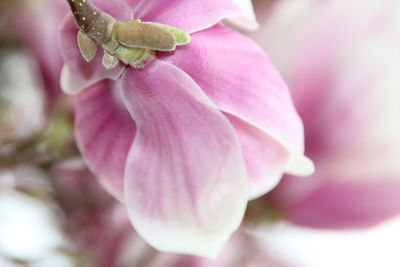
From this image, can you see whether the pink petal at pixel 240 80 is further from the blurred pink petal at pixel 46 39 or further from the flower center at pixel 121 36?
the blurred pink petal at pixel 46 39

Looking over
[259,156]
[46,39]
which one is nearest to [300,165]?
[259,156]

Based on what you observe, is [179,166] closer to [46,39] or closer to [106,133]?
[106,133]

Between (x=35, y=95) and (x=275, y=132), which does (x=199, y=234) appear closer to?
(x=275, y=132)

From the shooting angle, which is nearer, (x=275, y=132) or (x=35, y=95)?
(x=275, y=132)

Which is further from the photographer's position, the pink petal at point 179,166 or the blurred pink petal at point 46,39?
the blurred pink petal at point 46,39

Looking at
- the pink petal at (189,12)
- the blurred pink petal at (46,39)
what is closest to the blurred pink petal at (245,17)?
the pink petal at (189,12)

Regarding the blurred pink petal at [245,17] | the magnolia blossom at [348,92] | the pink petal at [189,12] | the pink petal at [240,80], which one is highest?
the pink petal at [189,12]

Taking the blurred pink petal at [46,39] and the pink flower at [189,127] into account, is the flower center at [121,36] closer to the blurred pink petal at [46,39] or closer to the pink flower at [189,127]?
the pink flower at [189,127]

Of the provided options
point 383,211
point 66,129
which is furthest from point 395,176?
point 66,129

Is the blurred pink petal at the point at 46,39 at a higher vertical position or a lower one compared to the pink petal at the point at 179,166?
lower
